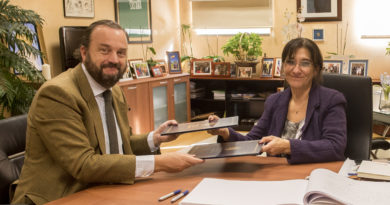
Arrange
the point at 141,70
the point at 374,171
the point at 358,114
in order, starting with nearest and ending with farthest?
the point at 374,171
the point at 358,114
the point at 141,70

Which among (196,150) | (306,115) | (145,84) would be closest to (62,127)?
(196,150)

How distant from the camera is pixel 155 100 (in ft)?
17.3

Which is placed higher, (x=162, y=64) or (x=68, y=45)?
(x=68, y=45)

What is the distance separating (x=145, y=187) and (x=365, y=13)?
500 cm

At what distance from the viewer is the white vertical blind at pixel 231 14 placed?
5.93 meters

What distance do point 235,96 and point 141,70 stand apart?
1.51m

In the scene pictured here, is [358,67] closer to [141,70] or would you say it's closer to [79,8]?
[141,70]

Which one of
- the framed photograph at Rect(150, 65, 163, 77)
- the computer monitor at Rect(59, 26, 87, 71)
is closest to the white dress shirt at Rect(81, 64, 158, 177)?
the computer monitor at Rect(59, 26, 87, 71)

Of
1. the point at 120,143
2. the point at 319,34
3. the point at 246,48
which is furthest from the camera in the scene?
the point at 319,34

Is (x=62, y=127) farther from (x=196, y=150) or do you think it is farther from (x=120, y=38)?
(x=196, y=150)

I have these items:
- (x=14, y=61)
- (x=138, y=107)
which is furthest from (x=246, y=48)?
(x=14, y=61)

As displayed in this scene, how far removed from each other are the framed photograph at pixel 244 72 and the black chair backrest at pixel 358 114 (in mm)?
3540

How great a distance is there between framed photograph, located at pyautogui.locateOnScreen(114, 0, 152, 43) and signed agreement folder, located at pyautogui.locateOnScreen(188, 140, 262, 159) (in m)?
3.75

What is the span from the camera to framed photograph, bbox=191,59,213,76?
19.7 ft
